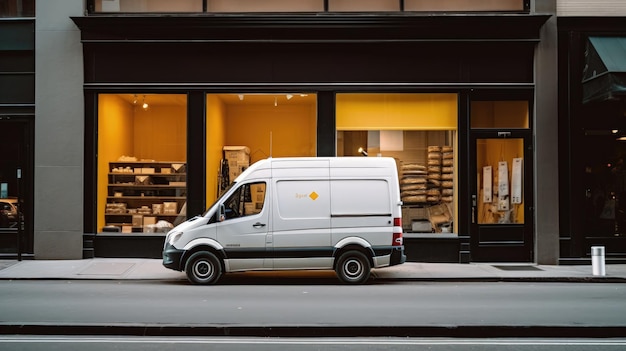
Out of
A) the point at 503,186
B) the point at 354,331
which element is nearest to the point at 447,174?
the point at 503,186

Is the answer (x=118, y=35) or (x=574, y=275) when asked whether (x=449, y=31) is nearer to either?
(x=574, y=275)

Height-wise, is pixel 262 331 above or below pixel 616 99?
below

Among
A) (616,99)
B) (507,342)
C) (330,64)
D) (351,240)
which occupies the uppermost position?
(330,64)

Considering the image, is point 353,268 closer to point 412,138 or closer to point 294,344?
point 412,138

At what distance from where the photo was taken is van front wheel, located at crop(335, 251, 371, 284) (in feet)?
43.3

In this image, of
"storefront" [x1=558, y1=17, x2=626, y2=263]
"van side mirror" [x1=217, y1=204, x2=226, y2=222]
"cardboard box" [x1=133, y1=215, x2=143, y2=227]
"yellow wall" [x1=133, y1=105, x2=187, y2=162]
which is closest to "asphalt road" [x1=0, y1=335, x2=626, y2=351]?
"van side mirror" [x1=217, y1=204, x2=226, y2=222]

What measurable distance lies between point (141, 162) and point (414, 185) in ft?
23.0

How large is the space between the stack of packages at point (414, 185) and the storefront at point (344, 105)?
0.12 ft

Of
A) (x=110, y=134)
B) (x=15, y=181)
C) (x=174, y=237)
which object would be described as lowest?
(x=174, y=237)

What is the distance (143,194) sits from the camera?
17047mm

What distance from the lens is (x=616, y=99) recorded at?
15.0 m

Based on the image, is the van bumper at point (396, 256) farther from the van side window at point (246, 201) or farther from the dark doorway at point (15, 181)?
the dark doorway at point (15, 181)

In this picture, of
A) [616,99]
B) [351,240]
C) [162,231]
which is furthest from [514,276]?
[162,231]

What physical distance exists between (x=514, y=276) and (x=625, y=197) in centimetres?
445
